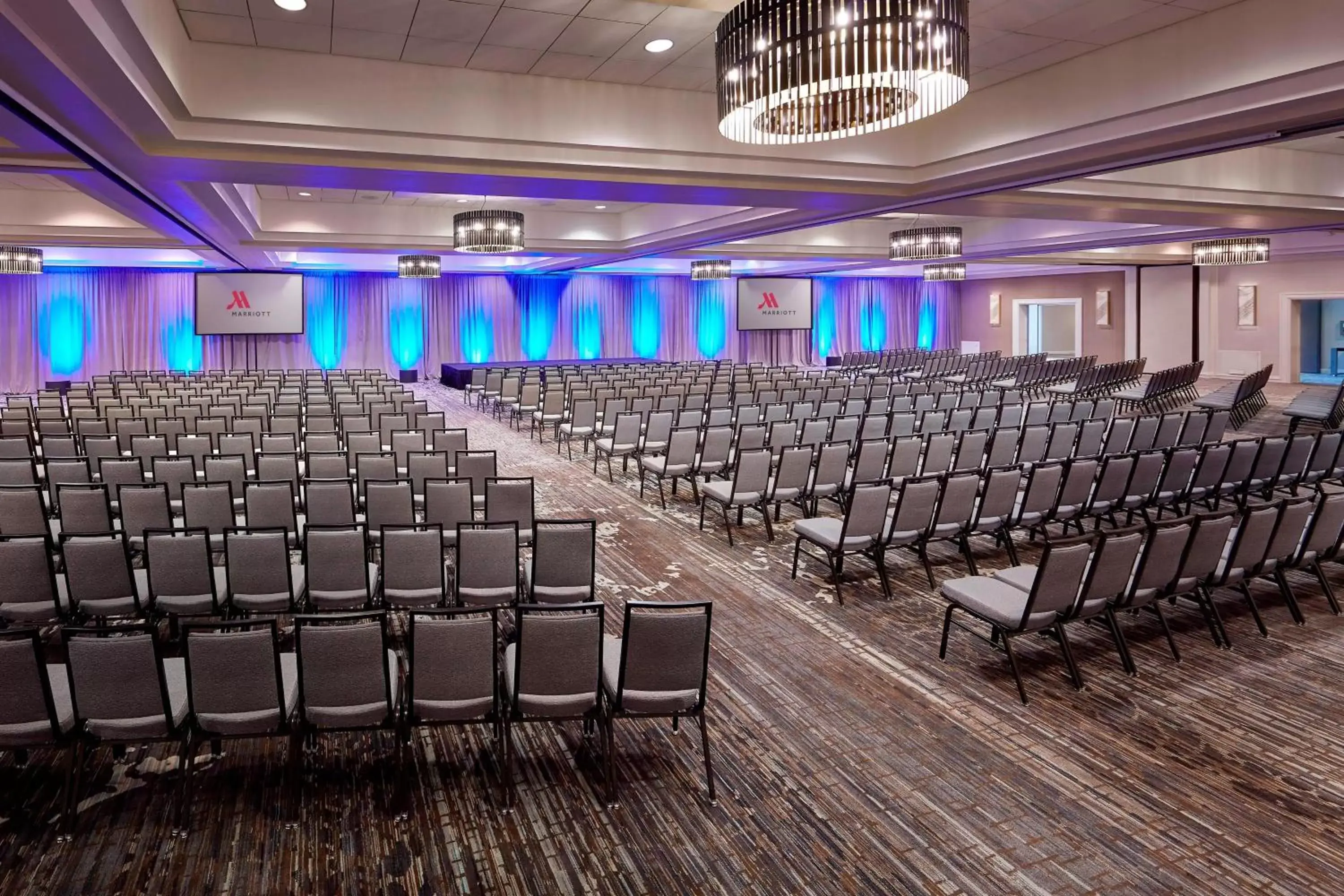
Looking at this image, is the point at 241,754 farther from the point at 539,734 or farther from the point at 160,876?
the point at 539,734

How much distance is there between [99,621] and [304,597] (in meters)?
1.34

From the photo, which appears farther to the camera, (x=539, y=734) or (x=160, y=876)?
(x=539, y=734)

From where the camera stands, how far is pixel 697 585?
266 inches

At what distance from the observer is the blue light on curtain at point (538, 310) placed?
94.0 feet

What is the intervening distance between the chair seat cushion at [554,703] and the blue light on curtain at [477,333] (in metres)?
25.1

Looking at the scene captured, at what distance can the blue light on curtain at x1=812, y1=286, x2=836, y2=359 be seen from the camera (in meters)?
32.9

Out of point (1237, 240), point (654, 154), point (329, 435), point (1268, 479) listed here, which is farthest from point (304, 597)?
point (1237, 240)

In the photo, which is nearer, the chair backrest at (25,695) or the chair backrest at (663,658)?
the chair backrest at (25,695)

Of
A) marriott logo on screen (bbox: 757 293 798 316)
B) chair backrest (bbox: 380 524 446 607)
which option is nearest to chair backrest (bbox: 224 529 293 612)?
chair backrest (bbox: 380 524 446 607)

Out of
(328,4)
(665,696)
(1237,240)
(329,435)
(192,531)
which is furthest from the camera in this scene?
(1237,240)

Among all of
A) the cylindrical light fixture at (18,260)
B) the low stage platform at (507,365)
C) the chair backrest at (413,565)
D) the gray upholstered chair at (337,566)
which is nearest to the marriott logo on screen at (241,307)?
the low stage platform at (507,365)

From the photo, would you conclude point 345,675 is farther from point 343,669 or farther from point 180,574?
point 180,574

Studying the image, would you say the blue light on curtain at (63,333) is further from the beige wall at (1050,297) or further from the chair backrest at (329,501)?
the beige wall at (1050,297)

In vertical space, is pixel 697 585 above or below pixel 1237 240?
below
